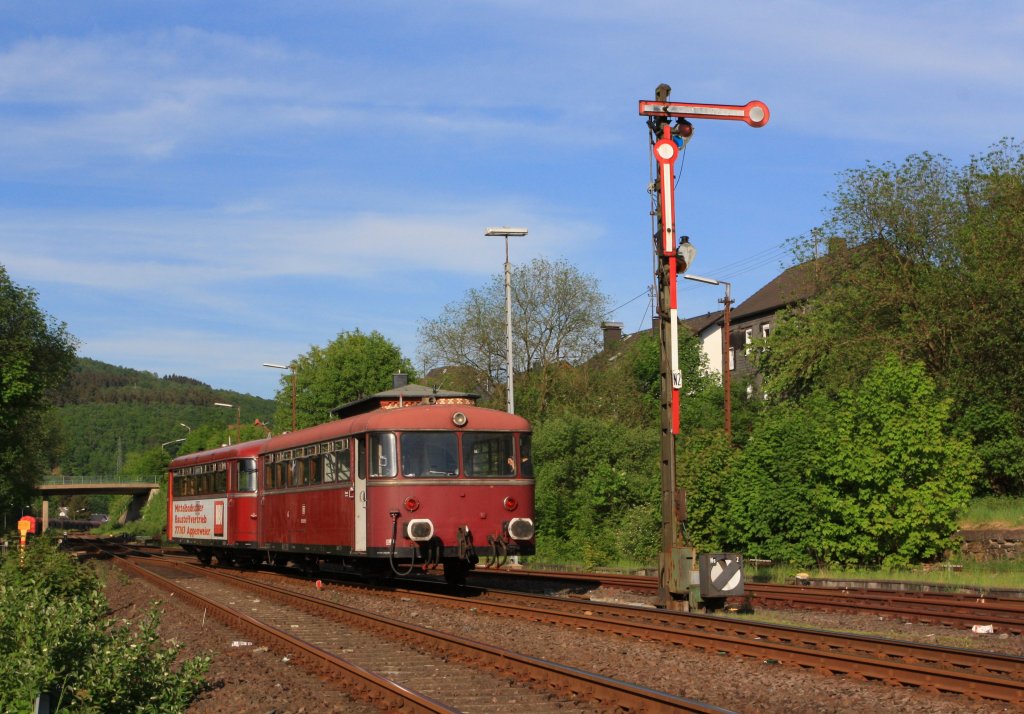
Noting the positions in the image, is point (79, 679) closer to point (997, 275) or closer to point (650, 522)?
point (650, 522)

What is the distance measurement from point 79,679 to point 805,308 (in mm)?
42431

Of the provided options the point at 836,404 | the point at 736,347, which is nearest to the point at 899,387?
the point at 836,404

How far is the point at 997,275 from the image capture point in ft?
108

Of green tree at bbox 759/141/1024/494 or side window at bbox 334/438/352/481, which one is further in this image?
green tree at bbox 759/141/1024/494

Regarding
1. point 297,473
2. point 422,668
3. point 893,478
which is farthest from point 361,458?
point 893,478

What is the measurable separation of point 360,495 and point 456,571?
2741 millimetres

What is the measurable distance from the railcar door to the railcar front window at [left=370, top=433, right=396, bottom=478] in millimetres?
221

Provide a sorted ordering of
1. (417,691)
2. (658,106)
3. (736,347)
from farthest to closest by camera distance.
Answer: (736,347)
(658,106)
(417,691)

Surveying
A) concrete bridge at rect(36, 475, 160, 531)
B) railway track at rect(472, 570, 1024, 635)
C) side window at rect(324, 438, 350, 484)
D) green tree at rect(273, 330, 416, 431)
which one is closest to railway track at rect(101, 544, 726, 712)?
side window at rect(324, 438, 350, 484)

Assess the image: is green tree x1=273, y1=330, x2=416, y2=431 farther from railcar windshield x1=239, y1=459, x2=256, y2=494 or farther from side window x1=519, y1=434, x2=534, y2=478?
side window x1=519, y1=434, x2=534, y2=478

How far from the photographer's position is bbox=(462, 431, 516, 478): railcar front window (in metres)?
19.1

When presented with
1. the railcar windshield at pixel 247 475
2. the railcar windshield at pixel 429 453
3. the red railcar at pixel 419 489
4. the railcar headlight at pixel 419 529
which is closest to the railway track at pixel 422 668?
the railcar headlight at pixel 419 529

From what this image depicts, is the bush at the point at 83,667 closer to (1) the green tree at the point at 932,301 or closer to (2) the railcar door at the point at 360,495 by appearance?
(2) the railcar door at the point at 360,495

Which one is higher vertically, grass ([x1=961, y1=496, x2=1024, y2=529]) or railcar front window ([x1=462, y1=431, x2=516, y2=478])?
railcar front window ([x1=462, y1=431, x2=516, y2=478])
